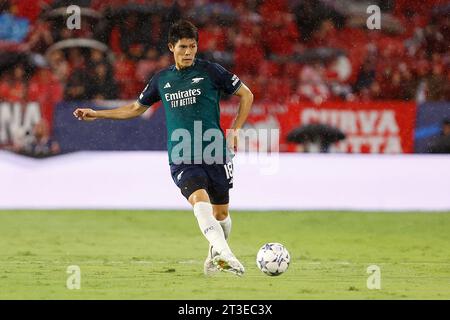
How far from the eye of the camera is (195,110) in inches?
340

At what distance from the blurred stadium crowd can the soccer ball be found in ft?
30.2

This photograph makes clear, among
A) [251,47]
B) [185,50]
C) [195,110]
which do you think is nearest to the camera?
[185,50]

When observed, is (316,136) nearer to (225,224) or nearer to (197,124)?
(225,224)

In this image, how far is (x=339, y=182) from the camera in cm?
1495

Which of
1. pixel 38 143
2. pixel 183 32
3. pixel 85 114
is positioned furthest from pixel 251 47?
pixel 183 32

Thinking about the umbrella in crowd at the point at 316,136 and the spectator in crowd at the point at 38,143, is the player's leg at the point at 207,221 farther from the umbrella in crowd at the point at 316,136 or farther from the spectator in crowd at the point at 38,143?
the umbrella in crowd at the point at 316,136

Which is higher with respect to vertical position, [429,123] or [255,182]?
[429,123]

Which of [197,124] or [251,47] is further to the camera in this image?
[251,47]

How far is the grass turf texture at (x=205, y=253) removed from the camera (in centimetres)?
801

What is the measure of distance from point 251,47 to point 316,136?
3.40 metres

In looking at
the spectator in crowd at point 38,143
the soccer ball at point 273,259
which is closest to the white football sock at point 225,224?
the soccer ball at point 273,259

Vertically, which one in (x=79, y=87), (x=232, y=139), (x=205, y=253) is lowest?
(x=205, y=253)

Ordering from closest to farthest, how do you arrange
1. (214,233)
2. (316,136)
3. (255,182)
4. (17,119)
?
1. (214,233)
2. (255,182)
3. (17,119)
4. (316,136)

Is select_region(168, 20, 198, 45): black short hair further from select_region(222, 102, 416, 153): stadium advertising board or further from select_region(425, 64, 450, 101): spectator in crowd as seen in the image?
select_region(425, 64, 450, 101): spectator in crowd
